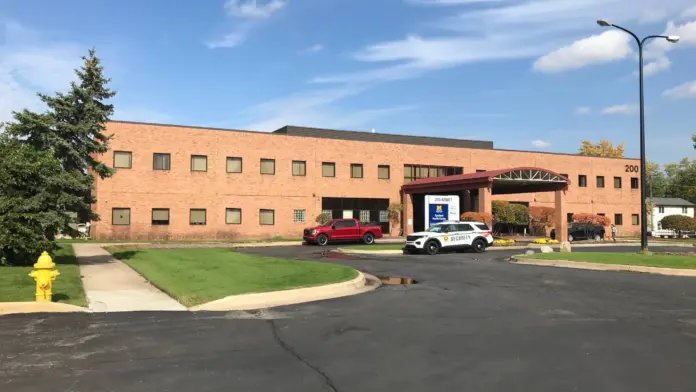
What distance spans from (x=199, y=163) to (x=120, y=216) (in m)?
6.72

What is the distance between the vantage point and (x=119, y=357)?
271 inches

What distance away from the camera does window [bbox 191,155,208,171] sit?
41.3 meters

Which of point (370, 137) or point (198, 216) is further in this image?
point (370, 137)

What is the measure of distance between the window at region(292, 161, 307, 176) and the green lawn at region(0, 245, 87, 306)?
1091 inches

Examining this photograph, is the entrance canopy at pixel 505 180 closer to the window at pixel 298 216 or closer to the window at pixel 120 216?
the window at pixel 298 216

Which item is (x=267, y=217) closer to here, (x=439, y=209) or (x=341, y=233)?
(x=341, y=233)

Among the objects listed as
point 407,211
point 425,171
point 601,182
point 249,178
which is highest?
point 425,171

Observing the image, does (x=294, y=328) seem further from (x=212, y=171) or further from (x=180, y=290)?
(x=212, y=171)

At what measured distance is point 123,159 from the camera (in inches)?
1542

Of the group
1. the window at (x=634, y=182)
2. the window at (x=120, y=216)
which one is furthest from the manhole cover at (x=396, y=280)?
the window at (x=634, y=182)

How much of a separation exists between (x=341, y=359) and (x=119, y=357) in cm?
275

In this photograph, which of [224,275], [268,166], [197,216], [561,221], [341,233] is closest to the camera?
[224,275]

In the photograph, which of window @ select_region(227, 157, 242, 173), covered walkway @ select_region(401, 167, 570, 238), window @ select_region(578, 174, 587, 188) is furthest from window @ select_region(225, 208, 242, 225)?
window @ select_region(578, 174, 587, 188)

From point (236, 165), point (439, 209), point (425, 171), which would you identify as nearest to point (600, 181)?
point (425, 171)
